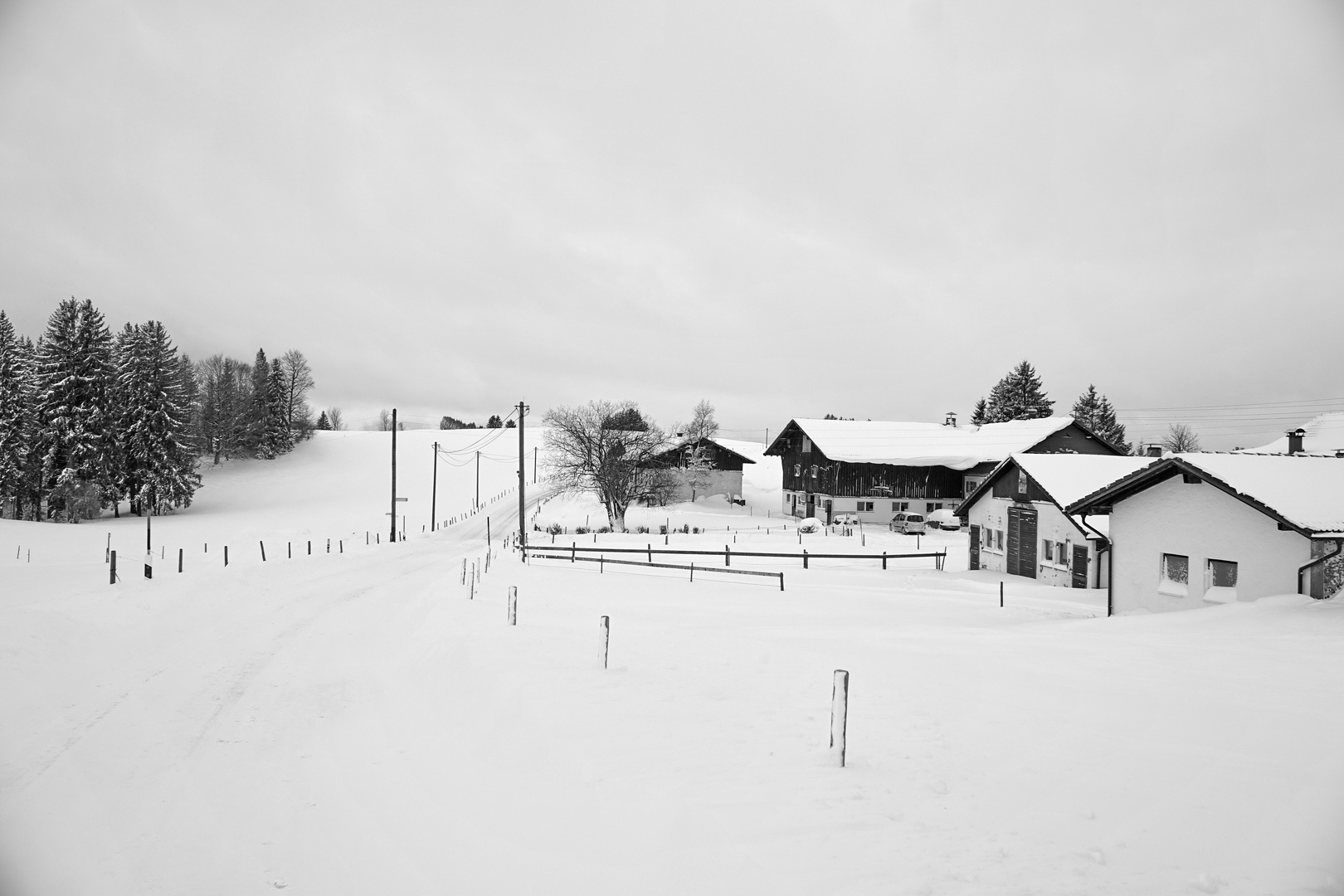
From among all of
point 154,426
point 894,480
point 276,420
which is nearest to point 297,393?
point 276,420

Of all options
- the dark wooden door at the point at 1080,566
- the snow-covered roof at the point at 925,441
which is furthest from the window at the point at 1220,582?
the snow-covered roof at the point at 925,441

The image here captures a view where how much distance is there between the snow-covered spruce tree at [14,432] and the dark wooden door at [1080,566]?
72581 millimetres

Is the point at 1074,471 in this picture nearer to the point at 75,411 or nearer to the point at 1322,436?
the point at 1322,436

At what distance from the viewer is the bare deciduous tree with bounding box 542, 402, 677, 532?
56656mm

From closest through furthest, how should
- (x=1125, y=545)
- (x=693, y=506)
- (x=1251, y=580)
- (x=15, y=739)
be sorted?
(x=15, y=739) → (x=1251, y=580) → (x=1125, y=545) → (x=693, y=506)

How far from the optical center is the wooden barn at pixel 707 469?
67.9 metres

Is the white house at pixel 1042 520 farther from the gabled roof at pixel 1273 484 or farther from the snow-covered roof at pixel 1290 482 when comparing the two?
the snow-covered roof at pixel 1290 482

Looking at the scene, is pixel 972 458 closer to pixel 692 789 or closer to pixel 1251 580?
pixel 1251 580

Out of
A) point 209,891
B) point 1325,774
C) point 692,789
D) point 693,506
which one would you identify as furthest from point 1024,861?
point 693,506

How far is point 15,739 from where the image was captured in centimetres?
926

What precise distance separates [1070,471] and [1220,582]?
12.3m

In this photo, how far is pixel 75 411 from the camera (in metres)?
54.0

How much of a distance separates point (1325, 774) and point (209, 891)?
11246mm

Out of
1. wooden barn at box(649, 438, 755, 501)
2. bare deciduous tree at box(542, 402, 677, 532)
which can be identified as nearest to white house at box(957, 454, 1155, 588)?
bare deciduous tree at box(542, 402, 677, 532)
